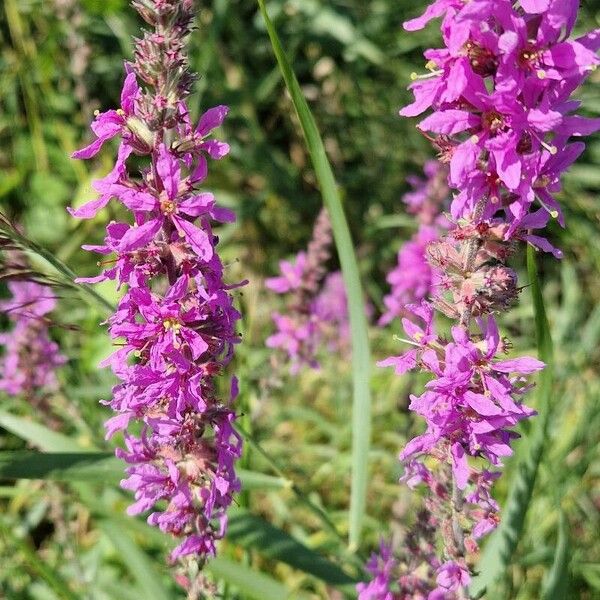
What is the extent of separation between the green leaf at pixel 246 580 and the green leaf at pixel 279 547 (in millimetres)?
63

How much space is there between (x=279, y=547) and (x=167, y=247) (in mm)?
957

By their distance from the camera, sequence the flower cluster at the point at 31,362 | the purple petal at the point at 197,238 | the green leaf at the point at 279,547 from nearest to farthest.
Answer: the purple petal at the point at 197,238
the green leaf at the point at 279,547
the flower cluster at the point at 31,362

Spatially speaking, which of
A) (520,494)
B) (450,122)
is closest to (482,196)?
(450,122)

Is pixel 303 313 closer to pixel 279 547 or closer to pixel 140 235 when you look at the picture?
pixel 279 547

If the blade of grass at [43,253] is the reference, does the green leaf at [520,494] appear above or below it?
below

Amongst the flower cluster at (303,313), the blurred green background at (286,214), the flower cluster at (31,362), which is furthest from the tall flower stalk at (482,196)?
the flower cluster at (31,362)

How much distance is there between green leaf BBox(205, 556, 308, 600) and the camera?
2.03 metres

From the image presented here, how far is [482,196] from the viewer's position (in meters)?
1.58

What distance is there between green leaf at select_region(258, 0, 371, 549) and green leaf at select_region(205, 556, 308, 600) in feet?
1.10

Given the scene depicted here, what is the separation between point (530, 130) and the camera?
Answer: 4.79ft

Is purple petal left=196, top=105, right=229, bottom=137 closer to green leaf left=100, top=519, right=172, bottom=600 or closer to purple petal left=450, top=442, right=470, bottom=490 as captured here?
purple petal left=450, top=442, right=470, bottom=490

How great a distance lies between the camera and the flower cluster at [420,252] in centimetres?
340

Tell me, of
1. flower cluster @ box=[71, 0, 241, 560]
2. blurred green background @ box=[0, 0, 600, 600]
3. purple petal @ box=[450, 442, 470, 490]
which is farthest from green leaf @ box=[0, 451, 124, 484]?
blurred green background @ box=[0, 0, 600, 600]

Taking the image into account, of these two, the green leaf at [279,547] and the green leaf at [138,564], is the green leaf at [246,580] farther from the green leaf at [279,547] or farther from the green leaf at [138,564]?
the green leaf at [138,564]
